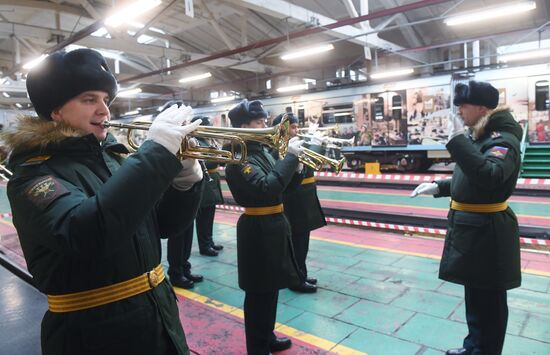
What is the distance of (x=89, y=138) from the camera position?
57.7 inches

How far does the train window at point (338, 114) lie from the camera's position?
14016 millimetres

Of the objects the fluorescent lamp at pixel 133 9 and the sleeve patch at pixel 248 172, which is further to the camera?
the fluorescent lamp at pixel 133 9

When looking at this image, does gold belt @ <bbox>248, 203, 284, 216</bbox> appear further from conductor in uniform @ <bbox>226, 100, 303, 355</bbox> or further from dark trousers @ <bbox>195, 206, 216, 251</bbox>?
dark trousers @ <bbox>195, 206, 216, 251</bbox>

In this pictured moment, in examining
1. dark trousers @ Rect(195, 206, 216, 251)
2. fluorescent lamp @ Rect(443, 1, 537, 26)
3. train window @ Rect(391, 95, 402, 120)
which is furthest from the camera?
train window @ Rect(391, 95, 402, 120)

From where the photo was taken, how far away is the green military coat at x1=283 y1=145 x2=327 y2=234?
4.42 m

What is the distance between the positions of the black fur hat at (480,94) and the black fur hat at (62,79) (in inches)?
95.5

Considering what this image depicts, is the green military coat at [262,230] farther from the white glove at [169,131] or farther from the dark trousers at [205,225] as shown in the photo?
the dark trousers at [205,225]

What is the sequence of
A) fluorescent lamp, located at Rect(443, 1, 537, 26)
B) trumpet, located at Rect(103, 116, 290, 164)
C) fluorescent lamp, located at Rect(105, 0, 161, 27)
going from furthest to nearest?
1. fluorescent lamp, located at Rect(443, 1, 537, 26)
2. fluorescent lamp, located at Rect(105, 0, 161, 27)
3. trumpet, located at Rect(103, 116, 290, 164)

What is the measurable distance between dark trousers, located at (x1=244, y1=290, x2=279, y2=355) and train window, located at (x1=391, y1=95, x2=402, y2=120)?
1133 cm

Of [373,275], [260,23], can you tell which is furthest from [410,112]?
[373,275]

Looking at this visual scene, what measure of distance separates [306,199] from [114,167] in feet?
10.3

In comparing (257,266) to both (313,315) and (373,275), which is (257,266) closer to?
(313,315)

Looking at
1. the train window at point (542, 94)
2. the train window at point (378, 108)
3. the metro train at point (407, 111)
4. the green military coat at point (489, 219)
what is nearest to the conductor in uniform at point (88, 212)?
the green military coat at point (489, 219)

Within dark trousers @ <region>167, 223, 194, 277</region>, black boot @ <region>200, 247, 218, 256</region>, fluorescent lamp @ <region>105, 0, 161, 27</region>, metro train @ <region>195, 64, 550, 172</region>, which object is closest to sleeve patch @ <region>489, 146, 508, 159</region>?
dark trousers @ <region>167, 223, 194, 277</region>
